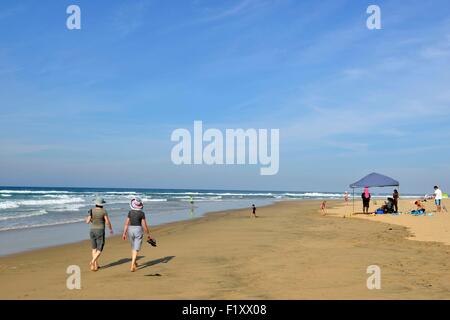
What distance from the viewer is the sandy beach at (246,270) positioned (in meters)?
7.43

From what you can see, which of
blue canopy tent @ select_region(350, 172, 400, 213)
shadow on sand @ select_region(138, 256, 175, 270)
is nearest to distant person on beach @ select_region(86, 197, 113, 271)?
shadow on sand @ select_region(138, 256, 175, 270)

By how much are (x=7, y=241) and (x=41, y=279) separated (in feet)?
26.5

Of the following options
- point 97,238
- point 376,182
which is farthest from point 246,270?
point 376,182

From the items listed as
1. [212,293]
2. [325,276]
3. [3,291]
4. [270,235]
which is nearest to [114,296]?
[212,293]

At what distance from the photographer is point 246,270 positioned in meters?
9.45

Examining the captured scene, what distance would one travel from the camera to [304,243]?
13945 mm

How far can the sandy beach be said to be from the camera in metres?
7.43
